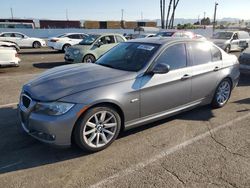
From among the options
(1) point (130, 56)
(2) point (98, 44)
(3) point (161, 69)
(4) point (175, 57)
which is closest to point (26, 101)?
(1) point (130, 56)

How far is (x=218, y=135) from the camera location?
4.41 meters

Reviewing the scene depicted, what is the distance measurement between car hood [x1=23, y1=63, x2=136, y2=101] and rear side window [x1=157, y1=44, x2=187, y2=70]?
72 centimetres

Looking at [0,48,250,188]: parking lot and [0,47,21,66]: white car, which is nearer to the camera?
[0,48,250,188]: parking lot

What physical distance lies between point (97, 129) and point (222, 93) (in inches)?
128

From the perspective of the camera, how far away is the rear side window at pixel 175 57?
175 inches

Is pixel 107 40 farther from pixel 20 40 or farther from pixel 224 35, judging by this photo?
pixel 20 40

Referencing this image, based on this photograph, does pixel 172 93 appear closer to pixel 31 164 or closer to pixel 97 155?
pixel 97 155

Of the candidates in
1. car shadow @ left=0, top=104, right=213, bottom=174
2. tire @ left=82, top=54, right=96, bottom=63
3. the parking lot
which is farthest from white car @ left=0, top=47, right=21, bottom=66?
car shadow @ left=0, top=104, right=213, bottom=174

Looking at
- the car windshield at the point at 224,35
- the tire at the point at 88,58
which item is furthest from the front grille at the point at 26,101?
the car windshield at the point at 224,35

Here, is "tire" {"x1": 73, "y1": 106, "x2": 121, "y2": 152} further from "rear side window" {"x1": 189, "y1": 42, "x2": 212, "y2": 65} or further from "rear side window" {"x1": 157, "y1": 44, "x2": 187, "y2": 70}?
"rear side window" {"x1": 189, "y1": 42, "x2": 212, "y2": 65}

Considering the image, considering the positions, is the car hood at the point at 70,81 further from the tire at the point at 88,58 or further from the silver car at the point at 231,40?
the silver car at the point at 231,40

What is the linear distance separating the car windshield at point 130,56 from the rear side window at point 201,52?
877mm

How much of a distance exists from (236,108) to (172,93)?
217cm

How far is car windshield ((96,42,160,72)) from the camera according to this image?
4.33 m
